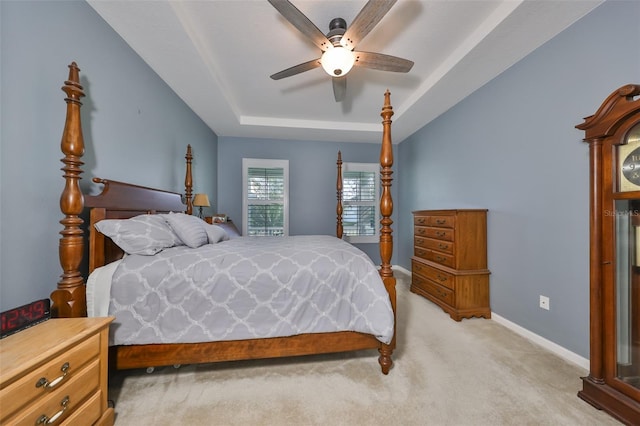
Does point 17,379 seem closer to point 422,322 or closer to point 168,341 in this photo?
point 168,341

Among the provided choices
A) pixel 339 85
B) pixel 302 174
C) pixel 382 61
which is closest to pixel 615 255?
pixel 382 61

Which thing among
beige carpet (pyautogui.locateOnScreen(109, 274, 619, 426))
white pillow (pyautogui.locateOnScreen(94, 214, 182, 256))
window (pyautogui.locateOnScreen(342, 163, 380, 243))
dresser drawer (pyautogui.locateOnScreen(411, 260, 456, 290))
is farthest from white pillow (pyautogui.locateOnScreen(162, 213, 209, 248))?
window (pyautogui.locateOnScreen(342, 163, 380, 243))

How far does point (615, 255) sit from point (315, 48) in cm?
268

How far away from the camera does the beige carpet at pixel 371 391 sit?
133cm

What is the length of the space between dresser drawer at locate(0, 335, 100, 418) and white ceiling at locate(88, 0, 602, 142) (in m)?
2.12

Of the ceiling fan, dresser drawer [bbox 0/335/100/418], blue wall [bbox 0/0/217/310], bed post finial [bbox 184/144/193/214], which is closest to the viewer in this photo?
dresser drawer [bbox 0/335/100/418]

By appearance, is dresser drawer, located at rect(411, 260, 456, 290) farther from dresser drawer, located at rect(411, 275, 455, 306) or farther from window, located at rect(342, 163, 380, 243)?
window, located at rect(342, 163, 380, 243)

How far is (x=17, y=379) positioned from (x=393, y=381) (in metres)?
1.76

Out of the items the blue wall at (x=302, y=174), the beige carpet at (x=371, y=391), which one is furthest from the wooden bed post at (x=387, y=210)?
the blue wall at (x=302, y=174)

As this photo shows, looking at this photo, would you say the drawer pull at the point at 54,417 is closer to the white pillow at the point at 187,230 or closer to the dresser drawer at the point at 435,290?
the white pillow at the point at 187,230

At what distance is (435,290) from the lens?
116 inches

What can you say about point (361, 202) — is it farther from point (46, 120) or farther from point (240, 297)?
point (46, 120)

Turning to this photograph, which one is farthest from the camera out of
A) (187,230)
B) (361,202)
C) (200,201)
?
(361,202)

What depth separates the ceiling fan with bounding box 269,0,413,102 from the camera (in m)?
1.58
